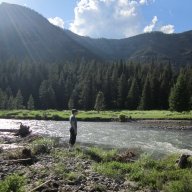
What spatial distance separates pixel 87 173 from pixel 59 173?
57.8 inches

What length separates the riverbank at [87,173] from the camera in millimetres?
17266

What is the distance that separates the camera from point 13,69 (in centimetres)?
16612

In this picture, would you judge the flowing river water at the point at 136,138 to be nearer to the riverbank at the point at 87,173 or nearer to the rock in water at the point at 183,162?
the riverbank at the point at 87,173

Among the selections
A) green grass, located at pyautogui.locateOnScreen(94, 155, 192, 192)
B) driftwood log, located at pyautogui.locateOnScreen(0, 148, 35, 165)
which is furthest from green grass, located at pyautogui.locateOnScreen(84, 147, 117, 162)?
driftwood log, located at pyautogui.locateOnScreen(0, 148, 35, 165)

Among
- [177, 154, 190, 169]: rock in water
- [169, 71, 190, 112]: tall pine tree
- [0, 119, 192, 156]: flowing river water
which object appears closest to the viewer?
[177, 154, 190, 169]: rock in water

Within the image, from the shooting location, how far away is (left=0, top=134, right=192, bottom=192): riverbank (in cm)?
1727

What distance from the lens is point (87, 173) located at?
66.9 feet

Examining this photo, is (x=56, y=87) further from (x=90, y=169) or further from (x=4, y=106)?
(x=90, y=169)

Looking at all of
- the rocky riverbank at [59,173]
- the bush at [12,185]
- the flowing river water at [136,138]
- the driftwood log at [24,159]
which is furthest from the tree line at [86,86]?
the bush at [12,185]

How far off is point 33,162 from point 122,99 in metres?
118

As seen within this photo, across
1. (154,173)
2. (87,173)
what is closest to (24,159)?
(87,173)

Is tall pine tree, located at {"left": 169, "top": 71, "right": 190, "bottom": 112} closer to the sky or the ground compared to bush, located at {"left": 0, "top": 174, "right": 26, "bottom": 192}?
closer to the sky

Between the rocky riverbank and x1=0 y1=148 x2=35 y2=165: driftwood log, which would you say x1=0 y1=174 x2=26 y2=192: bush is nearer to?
the rocky riverbank

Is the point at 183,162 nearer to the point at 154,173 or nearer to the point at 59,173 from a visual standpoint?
the point at 154,173
